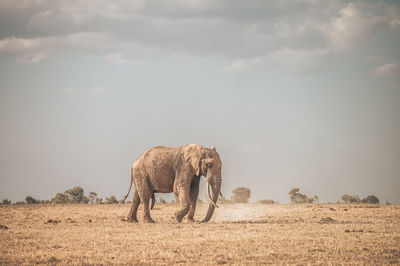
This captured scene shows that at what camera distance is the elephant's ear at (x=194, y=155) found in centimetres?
2781

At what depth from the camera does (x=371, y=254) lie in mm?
17078

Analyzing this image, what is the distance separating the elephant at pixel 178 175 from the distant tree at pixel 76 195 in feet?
104

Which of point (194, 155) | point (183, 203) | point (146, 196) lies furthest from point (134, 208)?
point (194, 155)

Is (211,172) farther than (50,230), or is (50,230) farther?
(211,172)

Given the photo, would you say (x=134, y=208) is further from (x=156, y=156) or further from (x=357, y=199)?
(x=357, y=199)

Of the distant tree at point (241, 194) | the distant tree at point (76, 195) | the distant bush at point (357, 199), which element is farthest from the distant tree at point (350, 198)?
the distant tree at point (76, 195)

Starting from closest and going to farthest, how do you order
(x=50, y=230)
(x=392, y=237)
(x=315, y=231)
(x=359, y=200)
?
(x=392, y=237) < (x=315, y=231) < (x=50, y=230) < (x=359, y=200)

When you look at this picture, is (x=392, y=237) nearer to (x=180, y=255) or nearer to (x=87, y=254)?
(x=180, y=255)

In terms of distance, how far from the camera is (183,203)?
1087 inches

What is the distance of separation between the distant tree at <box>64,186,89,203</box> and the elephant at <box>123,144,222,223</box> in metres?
31.8

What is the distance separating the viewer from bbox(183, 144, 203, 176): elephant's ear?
27812 mm

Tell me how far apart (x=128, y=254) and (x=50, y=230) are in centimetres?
845

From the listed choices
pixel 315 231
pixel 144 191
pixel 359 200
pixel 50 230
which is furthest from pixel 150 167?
pixel 359 200

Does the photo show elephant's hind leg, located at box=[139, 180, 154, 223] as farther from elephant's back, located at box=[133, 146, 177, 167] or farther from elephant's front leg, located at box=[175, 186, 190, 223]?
elephant's front leg, located at box=[175, 186, 190, 223]
